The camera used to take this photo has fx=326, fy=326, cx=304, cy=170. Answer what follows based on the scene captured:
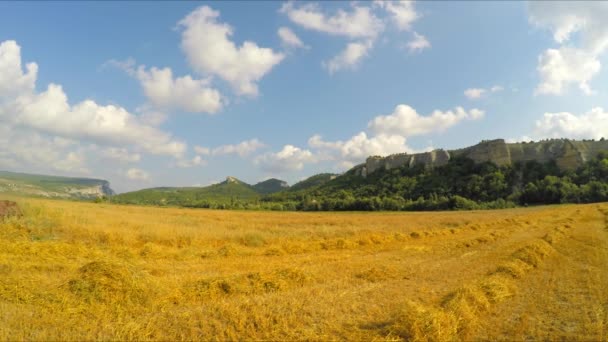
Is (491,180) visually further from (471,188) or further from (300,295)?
(300,295)

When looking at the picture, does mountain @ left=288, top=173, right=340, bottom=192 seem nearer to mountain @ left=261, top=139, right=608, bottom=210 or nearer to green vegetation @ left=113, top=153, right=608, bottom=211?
green vegetation @ left=113, top=153, right=608, bottom=211

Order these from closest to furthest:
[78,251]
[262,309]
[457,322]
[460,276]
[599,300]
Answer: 1. [457,322]
2. [262,309]
3. [599,300]
4. [460,276]
5. [78,251]

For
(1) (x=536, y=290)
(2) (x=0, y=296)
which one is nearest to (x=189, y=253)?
(2) (x=0, y=296)

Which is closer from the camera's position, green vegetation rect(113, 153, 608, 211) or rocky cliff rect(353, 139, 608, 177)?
green vegetation rect(113, 153, 608, 211)

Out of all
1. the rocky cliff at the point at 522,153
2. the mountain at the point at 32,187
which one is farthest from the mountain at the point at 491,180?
the mountain at the point at 32,187

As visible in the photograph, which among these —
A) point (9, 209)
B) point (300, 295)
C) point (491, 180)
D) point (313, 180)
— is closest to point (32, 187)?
point (9, 209)

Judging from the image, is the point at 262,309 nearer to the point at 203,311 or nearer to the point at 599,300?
the point at 203,311

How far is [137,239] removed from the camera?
56.4ft

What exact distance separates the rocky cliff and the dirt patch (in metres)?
96.5

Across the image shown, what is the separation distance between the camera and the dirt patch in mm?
16984

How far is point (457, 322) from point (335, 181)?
125 meters

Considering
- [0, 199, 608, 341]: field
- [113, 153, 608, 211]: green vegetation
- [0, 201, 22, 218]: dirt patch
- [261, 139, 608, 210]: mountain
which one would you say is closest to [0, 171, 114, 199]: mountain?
[0, 201, 22, 218]: dirt patch

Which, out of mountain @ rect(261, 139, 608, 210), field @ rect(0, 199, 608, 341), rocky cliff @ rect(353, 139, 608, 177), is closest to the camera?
field @ rect(0, 199, 608, 341)

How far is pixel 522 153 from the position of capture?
291 ft
